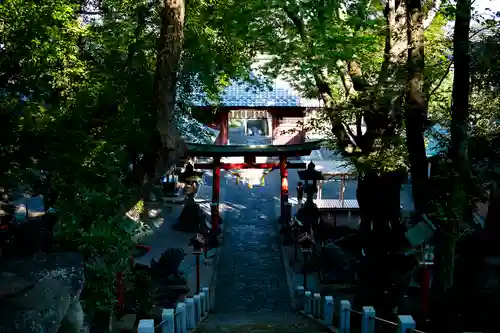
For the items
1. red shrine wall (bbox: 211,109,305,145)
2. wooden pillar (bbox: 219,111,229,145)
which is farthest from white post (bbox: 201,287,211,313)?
wooden pillar (bbox: 219,111,229,145)

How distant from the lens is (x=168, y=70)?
8.90m

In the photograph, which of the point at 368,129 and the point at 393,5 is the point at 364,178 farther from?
the point at 393,5

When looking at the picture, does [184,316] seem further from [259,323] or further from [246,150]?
[246,150]

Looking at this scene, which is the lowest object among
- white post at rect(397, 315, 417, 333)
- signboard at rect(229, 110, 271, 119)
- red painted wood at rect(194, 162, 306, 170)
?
white post at rect(397, 315, 417, 333)

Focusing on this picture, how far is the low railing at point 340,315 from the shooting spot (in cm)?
785

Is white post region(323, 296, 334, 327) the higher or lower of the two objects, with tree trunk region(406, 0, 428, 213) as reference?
lower

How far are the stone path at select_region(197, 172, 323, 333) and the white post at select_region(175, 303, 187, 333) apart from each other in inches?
21.6

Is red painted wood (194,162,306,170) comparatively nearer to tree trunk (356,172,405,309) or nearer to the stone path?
the stone path

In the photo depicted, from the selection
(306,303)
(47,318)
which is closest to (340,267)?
(306,303)

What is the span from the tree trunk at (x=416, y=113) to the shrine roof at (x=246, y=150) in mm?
9606

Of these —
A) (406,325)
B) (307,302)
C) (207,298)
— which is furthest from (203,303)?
(406,325)

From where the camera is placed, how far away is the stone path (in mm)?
12391

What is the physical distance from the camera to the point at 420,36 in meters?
10.2

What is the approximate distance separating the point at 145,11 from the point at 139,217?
5787mm
